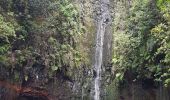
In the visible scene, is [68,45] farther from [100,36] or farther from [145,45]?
[145,45]

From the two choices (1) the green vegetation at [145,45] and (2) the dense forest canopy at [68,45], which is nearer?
(1) the green vegetation at [145,45]

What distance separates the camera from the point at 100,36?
1934 cm

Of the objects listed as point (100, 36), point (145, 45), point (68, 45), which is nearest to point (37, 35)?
point (68, 45)

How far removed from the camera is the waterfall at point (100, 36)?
680 inches

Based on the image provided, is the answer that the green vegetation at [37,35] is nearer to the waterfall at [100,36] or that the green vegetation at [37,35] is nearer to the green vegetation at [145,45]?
the waterfall at [100,36]

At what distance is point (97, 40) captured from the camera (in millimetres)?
19094

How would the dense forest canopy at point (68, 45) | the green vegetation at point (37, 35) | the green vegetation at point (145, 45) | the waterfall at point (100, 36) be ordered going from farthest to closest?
1. the waterfall at point (100, 36)
2. the green vegetation at point (37, 35)
3. the dense forest canopy at point (68, 45)
4. the green vegetation at point (145, 45)

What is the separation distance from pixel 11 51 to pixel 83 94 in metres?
4.26

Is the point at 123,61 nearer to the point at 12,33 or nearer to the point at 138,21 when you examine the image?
the point at 138,21

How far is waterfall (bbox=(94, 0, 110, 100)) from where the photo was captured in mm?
17266

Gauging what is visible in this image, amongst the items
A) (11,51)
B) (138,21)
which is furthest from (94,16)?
(11,51)

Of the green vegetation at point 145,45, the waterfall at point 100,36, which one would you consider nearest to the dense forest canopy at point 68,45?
the green vegetation at point 145,45

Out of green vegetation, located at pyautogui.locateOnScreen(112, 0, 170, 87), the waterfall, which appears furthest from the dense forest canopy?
the waterfall

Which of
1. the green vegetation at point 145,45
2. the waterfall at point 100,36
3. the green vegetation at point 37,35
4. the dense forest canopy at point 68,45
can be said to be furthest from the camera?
the waterfall at point 100,36
